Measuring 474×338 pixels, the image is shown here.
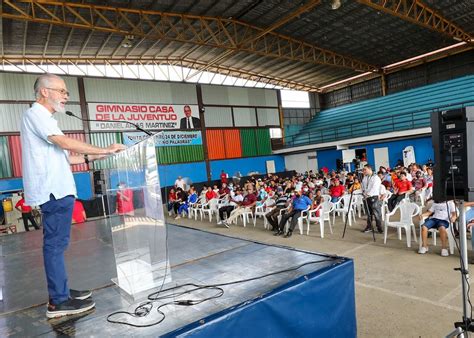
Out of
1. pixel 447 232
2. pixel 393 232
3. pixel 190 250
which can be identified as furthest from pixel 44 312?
pixel 393 232

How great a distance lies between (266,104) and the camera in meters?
21.2

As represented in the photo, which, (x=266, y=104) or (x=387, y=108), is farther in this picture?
(x=266, y=104)

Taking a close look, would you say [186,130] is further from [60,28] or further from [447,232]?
[447,232]

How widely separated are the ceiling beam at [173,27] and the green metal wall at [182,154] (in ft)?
18.9

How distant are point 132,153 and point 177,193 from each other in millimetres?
9720

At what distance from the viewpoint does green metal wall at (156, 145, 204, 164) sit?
16.9 meters

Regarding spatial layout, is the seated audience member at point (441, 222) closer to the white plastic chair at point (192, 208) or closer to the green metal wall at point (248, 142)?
the white plastic chair at point (192, 208)

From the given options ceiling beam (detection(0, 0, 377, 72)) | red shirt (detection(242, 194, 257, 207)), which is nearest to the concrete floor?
red shirt (detection(242, 194, 257, 207))

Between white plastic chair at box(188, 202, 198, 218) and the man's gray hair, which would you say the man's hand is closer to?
the man's gray hair

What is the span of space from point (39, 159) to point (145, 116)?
1516 centimetres

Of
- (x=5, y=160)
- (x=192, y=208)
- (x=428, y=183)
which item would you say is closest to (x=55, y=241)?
(x=428, y=183)

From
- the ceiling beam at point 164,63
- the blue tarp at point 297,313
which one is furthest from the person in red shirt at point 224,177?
the blue tarp at point 297,313

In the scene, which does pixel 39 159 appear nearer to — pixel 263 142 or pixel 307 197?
pixel 307 197

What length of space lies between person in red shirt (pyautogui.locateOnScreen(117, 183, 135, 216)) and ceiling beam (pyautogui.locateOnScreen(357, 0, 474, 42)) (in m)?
10.9
